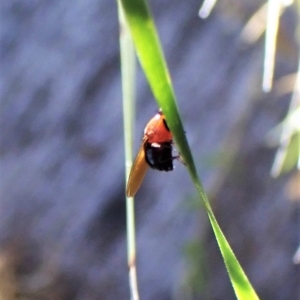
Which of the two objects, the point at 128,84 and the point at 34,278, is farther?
the point at 34,278

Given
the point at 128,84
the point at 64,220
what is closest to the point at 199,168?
the point at 64,220

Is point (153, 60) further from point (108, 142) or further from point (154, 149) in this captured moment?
point (108, 142)

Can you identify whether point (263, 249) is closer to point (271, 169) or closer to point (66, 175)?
point (271, 169)

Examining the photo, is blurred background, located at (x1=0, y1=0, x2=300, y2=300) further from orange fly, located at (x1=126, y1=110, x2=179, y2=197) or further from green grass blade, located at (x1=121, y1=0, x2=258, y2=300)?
green grass blade, located at (x1=121, y1=0, x2=258, y2=300)

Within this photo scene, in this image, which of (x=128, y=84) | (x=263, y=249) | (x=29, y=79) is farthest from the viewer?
(x=263, y=249)

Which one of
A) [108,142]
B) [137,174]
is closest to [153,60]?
[137,174]

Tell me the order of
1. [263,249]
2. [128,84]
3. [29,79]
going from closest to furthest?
1. [128,84]
2. [29,79]
3. [263,249]
